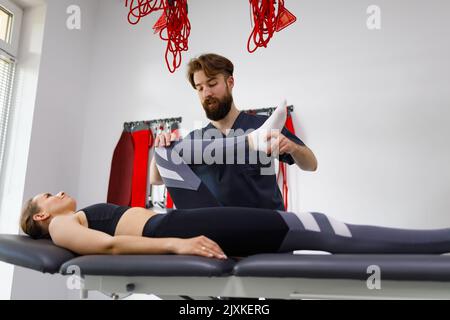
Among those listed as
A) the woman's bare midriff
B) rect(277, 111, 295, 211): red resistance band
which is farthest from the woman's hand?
rect(277, 111, 295, 211): red resistance band

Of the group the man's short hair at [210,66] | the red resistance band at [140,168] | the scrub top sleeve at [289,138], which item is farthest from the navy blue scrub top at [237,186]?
the red resistance band at [140,168]

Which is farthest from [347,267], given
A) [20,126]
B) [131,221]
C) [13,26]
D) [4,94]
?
[13,26]

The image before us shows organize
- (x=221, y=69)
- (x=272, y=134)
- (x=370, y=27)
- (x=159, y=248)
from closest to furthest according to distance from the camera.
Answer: (x=159, y=248) < (x=272, y=134) < (x=221, y=69) < (x=370, y=27)

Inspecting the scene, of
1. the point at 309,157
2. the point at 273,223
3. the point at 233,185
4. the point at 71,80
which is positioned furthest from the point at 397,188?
the point at 71,80

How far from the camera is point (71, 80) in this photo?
2.96 meters

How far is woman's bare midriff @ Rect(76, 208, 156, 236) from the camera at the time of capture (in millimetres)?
1266

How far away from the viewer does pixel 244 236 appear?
113cm

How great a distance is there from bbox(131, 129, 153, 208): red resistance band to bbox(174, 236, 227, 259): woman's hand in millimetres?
1738

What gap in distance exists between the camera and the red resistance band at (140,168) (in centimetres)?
276

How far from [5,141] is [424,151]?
2.51m

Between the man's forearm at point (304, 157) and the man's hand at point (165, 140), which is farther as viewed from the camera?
the man's forearm at point (304, 157)

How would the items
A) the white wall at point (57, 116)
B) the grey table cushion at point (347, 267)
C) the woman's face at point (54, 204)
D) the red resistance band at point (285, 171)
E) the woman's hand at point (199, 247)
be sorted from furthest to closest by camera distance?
the white wall at point (57, 116), the red resistance band at point (285, 171), the woman's face at point (54, 204), the woman's hand at point (199, 247), the grey table cushion at point (347, 267)

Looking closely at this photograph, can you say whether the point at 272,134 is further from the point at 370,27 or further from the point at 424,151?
the point at 370,27

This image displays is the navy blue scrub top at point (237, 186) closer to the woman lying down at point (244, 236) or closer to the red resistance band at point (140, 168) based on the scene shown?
the woman lying down at point (244, 236)
